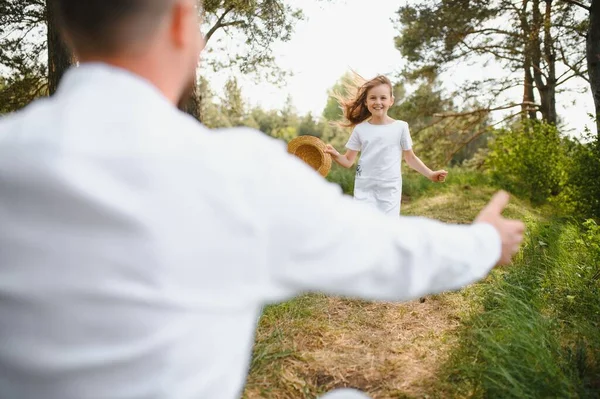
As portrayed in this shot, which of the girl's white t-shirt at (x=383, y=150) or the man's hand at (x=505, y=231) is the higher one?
the girl's white t-shirt at (x=383, y=150)

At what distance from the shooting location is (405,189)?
12719 millimetres

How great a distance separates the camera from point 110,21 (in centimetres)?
76

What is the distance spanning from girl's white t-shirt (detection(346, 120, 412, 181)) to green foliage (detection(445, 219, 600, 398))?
1354mm

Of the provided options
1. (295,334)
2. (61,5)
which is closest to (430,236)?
(61,5)

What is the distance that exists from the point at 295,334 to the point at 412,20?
41.4ft

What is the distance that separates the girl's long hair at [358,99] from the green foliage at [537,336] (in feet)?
6.85

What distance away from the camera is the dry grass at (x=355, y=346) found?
2.69m

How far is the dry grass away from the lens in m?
2.69

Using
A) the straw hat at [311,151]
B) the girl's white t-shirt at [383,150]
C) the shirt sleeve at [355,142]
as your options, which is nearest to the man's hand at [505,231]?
the girl's white t-shirt at [383,150]

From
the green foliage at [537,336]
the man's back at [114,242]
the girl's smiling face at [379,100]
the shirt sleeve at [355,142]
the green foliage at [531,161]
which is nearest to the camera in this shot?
the man's back at [114,242]

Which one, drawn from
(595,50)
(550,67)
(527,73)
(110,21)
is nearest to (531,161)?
(595,50)

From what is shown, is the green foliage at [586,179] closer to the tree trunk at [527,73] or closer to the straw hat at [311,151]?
the straw hat at [311,151]

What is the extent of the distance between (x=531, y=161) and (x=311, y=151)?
6.77m

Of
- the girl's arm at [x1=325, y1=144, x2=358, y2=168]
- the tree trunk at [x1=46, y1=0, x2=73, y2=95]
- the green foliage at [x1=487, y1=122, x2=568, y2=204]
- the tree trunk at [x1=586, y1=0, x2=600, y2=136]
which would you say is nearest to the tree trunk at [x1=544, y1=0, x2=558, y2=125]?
the green foliage at [x1=487, y1=122, x2=568, y2=204]
